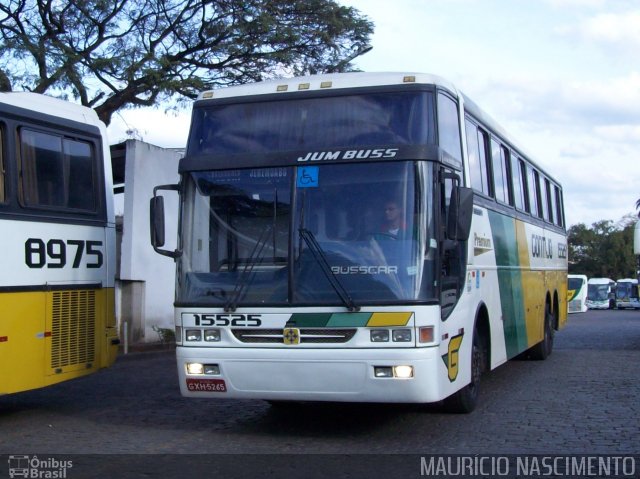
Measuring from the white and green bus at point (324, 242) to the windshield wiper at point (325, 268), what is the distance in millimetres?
13

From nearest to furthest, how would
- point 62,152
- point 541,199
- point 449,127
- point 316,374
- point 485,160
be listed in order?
point 316,374, point 449,127, point 62,152, point 485,160, point 541,199

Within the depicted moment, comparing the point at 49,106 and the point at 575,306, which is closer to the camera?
the point at 49,106

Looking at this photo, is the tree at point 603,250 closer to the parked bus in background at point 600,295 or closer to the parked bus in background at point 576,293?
the parked bus in background at point 600,295

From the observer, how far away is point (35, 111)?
9602 mm

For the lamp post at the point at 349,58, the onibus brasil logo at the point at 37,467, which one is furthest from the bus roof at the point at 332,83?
the lamp post at the point at 349,58

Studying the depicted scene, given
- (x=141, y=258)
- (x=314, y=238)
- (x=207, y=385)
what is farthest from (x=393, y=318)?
(x=141, y=258)

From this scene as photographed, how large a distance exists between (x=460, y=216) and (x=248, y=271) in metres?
2.02

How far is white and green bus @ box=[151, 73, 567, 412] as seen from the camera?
774 cm

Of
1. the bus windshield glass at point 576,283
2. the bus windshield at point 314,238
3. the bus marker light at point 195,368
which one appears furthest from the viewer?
the bus windshield glass at point 576,283

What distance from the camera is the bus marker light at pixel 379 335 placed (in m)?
7.70

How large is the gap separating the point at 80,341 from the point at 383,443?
12.7 feet

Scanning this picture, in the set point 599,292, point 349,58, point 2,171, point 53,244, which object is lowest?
point 599,292

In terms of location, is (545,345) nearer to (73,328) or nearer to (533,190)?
(533,190)

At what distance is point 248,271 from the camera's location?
8094 mm
